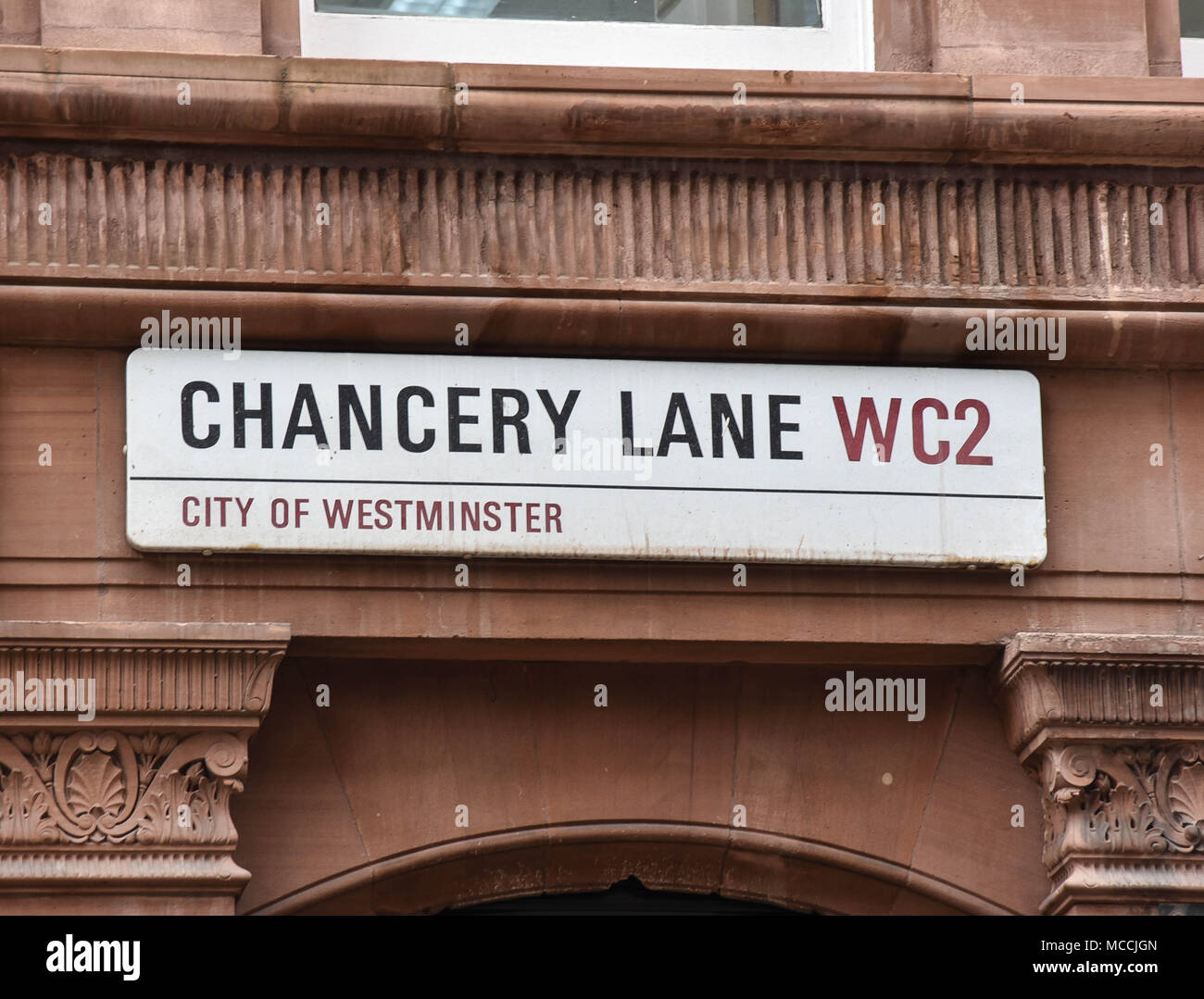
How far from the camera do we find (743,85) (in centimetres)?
812

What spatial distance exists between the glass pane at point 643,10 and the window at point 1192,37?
142 centimetres

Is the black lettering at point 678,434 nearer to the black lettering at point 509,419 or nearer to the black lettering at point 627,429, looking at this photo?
the black lettering at point 627,429

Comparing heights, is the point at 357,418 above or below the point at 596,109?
below

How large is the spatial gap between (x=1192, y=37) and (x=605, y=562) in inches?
127

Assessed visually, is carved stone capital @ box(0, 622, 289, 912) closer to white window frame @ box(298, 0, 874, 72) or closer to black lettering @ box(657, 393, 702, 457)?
black lettering @ box(657, 393, 702, 457)

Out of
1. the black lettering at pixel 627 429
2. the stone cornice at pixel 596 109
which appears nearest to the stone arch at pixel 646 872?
the black lettering at pixel 627 429

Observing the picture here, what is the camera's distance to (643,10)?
8.72 meters

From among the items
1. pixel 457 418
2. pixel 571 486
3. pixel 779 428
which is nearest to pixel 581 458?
pixel 571 486

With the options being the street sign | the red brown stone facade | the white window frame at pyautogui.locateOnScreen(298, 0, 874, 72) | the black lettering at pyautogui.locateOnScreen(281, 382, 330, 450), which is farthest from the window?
the black lettering at pyautogui.locateOnScreen(281, 382, 330, 450)

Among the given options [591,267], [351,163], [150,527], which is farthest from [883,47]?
[150,527]

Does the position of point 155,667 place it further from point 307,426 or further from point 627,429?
point 627,429

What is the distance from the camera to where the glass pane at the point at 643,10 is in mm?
8617
